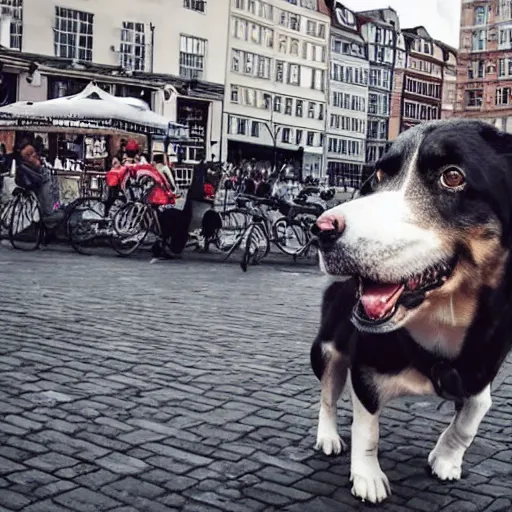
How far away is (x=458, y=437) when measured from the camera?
312 centimetres

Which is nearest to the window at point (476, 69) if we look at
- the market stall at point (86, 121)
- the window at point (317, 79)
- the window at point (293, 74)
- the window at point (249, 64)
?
the window at point (317, 79)

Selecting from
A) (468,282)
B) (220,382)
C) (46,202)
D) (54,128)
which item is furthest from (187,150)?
(468,282)

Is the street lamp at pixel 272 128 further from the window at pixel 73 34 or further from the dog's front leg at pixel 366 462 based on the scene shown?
the dog's front leg at pixel 366 462

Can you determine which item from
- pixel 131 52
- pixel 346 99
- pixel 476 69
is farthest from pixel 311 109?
pixel 476 69

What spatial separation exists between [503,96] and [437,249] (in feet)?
250

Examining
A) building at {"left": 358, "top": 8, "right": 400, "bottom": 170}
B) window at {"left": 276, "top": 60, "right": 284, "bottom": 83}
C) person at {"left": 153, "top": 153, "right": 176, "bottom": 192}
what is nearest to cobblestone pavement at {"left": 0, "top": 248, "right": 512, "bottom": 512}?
person at {"left": 153, "top": 153, "right": 176, "bottom": 192}

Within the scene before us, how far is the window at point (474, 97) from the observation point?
7650 cm

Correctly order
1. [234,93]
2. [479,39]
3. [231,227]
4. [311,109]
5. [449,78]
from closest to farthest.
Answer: [231,227]
[234,93]
[311,109]
[479,39]
[449,78]

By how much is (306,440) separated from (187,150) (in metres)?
34.2

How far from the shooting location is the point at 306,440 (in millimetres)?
3719

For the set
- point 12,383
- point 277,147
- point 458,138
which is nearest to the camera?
point 458,138

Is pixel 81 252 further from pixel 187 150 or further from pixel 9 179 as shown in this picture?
pixel 187 150

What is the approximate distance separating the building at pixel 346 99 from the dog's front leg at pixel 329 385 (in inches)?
2291

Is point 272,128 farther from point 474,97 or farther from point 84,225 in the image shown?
point 84,225
